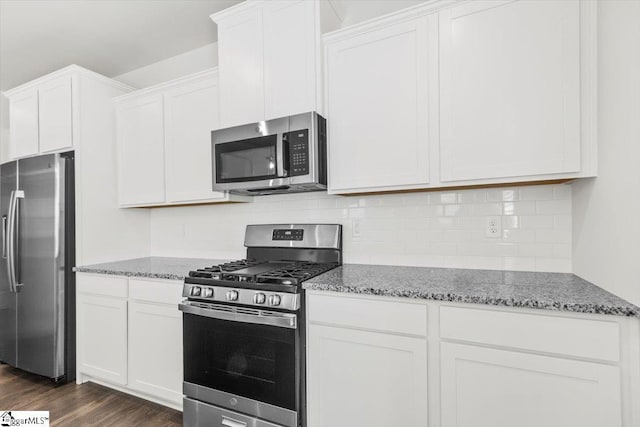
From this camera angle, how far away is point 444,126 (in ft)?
5.63

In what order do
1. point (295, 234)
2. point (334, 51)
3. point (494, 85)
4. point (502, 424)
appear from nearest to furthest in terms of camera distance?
point (502, 424) < point (494, 85) < point (334, 51) < point (295, 234)

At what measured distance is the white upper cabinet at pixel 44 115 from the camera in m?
2.67

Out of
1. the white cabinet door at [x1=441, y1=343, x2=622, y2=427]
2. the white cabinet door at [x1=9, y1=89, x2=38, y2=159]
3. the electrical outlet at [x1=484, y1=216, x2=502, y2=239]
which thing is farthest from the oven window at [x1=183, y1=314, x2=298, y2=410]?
the white cabinet door at [x1=9, y1=89, x2=38, y2=159]

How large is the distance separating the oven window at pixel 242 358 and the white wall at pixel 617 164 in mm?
1344

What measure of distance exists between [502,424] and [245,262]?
1.63m

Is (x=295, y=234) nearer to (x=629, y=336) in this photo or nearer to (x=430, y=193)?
(x=430, y=193)

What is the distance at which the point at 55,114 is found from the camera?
2.74 metres

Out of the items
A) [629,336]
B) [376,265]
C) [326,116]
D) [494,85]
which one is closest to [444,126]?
[494,85]

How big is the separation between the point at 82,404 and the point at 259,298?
Answer: 5.48 ft

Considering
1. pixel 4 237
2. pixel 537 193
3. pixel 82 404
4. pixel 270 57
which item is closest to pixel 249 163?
pixel 270 57

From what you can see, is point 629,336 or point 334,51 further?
point 334,51

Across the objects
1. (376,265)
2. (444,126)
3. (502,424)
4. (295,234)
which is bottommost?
(502,424)

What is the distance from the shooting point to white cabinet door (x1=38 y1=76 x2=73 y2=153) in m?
2.67

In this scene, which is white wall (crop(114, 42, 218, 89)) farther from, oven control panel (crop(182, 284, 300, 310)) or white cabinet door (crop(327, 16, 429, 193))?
oven control panel (crop(182, 284, 300, 310))
